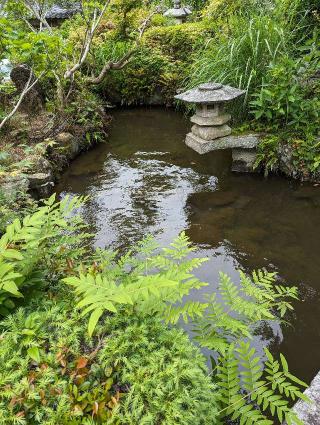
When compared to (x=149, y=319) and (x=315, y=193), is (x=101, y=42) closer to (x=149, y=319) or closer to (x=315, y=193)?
(x=315, y=193)

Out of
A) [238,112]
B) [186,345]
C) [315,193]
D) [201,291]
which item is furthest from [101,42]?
[186,345]

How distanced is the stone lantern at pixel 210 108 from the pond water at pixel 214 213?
885 millimetres

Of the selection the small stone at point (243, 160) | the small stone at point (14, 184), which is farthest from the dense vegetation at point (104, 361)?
the small stone at point (243, 160)

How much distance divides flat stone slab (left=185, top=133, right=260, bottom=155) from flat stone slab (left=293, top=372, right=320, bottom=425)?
12.2 feet

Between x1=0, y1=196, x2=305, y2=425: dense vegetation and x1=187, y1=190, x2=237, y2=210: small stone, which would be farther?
x1=187, y1=190, x2=237, y2=210: small stone

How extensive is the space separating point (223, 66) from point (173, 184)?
231 centimetres

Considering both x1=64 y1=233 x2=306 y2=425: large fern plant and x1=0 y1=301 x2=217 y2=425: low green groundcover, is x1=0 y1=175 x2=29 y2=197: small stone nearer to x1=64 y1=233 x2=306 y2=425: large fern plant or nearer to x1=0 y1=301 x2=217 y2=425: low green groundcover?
x1=64 y1=233 x2=306 y2=425: large fern plant

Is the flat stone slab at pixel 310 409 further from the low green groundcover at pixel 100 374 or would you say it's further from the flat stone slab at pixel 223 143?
the flat stone slab at pixel 223 143

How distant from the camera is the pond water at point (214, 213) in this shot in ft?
11.8

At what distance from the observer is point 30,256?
2.20 meters

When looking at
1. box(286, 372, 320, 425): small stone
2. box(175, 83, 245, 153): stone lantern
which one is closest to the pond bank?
box(175, 83, 245, 153): stone lantern

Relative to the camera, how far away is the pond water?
3.60m

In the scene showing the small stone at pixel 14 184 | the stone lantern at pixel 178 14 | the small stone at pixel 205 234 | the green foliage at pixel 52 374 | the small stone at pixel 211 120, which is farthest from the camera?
the stone lantern at pixel 178 14

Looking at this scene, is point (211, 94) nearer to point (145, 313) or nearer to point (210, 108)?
point (210, 108)
